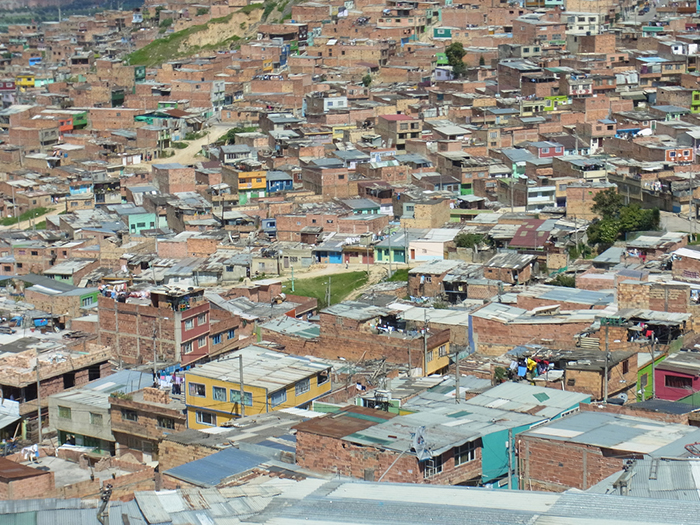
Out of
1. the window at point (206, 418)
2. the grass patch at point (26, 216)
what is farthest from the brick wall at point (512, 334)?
the grass patch at point (26, 216)

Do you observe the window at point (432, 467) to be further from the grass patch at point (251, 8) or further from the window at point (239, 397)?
the grass patch at point (251, 8)

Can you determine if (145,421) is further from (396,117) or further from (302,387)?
(396,117)

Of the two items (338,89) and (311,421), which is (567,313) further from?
(338,89)

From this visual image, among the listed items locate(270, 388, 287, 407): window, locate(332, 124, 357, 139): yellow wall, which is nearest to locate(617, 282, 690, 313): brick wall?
locate(270, 388, 287, 407): window

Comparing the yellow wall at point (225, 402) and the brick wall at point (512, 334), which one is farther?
the brick wall at point (512, 334)

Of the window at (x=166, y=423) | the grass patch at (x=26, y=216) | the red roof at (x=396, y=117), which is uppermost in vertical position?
the red roof at (x=396, y=117)

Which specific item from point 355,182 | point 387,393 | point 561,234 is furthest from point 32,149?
point 387,393
